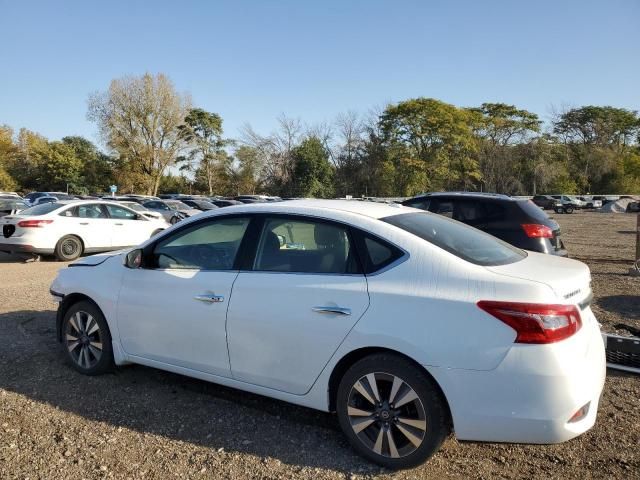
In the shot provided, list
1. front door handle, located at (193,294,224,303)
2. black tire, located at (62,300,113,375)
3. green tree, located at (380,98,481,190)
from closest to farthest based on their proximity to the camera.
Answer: front door handle, located at (193,294,224,303), black tire, located at (62,300,113,375), green tree, located at (380,98,481,190)

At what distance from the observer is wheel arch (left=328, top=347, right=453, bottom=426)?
279 centimetres

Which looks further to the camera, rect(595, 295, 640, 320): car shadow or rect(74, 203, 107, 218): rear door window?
rect(74, 203, 107, 218): rear door window

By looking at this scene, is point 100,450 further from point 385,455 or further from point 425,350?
point 425,350

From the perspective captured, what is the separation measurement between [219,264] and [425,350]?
163 centimetres

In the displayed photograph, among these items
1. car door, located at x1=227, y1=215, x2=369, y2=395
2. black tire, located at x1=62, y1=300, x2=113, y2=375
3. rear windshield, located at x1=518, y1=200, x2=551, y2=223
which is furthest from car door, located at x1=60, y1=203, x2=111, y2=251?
car door, located at x1=227, y1=215, x2=369, y2=395

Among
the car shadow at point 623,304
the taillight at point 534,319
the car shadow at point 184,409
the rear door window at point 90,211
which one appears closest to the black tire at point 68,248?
the rear door window at point 90,211

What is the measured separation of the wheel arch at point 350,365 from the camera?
2.79 metres

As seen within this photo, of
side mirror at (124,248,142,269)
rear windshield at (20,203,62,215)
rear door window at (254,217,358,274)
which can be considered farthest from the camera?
rear windshield at (20,203,62,215)

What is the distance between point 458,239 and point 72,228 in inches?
408

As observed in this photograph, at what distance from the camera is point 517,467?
9.81 ft

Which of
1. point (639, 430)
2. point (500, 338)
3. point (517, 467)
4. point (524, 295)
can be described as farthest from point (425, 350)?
point (639, 430)

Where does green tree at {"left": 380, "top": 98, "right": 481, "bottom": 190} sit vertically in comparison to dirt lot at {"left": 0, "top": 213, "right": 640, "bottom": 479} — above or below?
above

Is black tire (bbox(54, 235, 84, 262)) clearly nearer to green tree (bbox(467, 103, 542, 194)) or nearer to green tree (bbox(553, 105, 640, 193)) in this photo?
green tree (bbox(467, 103, 542, 194))

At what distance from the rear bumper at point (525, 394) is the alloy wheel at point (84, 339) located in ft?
9.41
